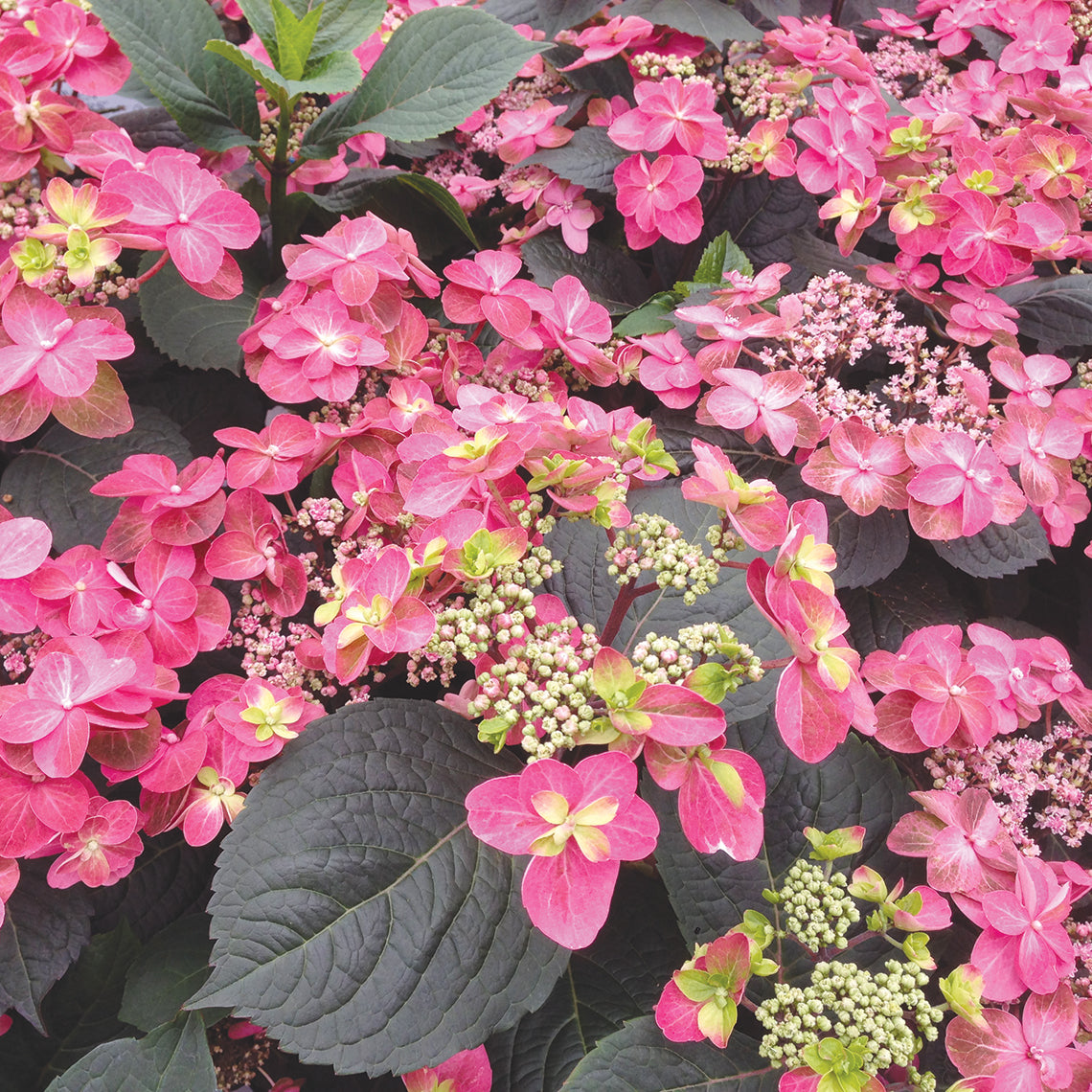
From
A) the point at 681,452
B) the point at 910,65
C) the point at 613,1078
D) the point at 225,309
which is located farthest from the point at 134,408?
the point at 910,65

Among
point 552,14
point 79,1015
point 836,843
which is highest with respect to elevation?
point 552,14

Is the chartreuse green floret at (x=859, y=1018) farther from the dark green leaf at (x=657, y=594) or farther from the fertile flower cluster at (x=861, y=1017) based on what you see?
the dark green leaf at (x=657, y=594)

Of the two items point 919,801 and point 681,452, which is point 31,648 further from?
point 919,801

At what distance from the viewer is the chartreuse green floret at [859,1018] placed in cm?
Answer: 53

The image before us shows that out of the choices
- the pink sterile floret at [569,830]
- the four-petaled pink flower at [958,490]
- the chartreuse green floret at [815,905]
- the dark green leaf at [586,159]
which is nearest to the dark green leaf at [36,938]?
the pink sterile floret at [569,830]

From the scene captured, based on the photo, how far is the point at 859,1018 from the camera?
53 cm

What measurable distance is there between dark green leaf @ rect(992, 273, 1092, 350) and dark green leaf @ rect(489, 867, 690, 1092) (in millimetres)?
676

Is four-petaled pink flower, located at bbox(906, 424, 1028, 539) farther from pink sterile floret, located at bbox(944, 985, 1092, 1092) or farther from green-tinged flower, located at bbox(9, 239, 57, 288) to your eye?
green-tinged flower, located at bbox(9, 239, 57, 288)

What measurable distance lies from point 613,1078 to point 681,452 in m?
0.52

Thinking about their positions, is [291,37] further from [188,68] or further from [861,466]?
[861,466]

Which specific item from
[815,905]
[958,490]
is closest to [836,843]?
[815,905]

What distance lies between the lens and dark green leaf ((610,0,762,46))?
1.01 m

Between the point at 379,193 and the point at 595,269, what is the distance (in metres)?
0.26

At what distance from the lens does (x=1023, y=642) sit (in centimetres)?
77
